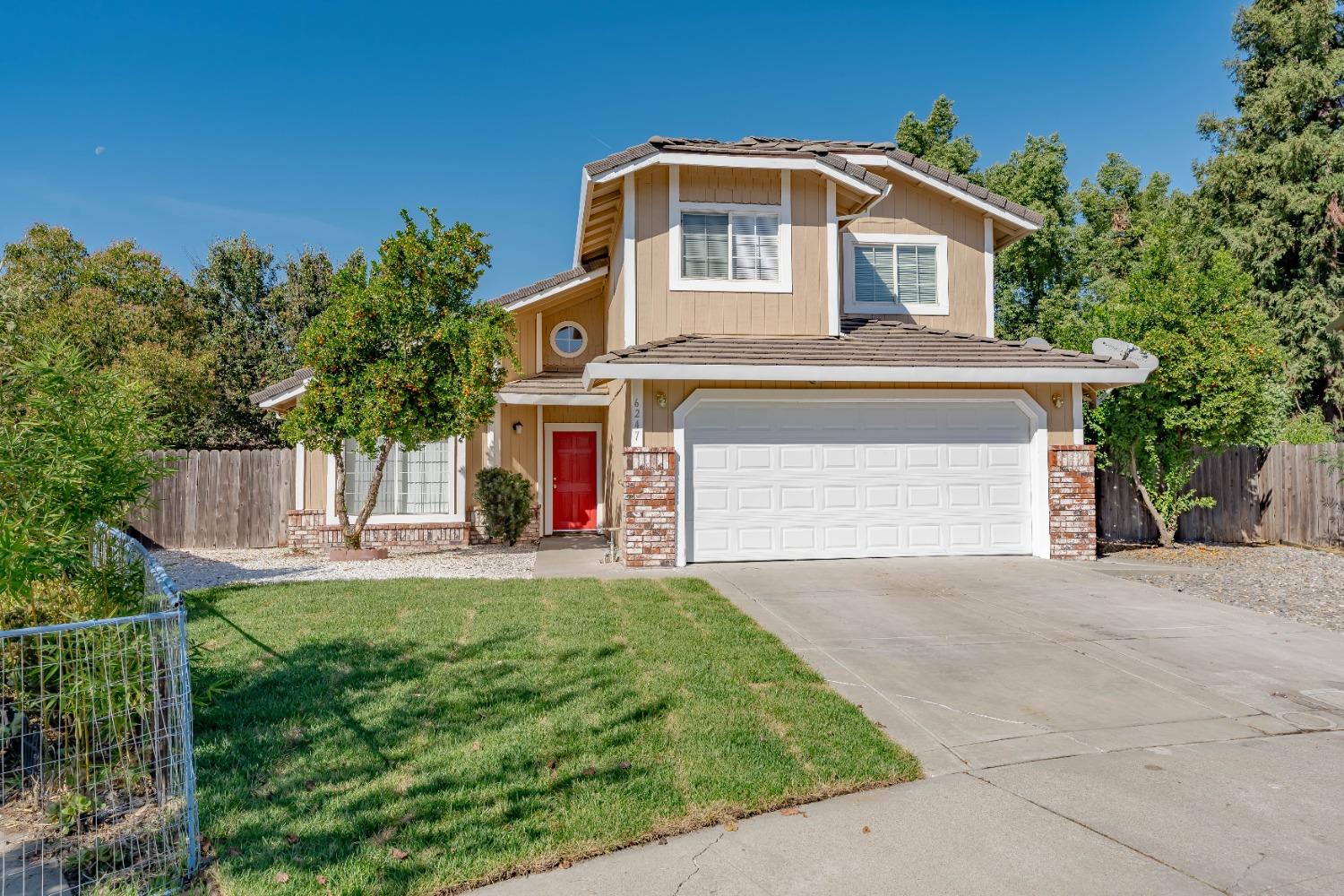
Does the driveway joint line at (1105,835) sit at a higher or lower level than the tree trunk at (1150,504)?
lower

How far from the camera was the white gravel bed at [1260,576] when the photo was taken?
8.65 meters

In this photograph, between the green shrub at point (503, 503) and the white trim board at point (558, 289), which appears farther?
the white trim board at point (558, 289)

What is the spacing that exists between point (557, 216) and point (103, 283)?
1669 cm

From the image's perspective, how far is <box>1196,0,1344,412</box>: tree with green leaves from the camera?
860 inches

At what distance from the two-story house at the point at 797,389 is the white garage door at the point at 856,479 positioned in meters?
0.03

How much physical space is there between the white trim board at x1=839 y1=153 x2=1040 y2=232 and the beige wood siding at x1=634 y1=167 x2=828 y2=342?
90.9 inches

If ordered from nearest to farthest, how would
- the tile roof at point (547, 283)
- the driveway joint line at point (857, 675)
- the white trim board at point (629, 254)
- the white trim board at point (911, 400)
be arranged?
1. the driveway joint line at point (857, 675)
2. the white trim board at point (911, 400)
3. the white trim board at point (629, 254)
4. the tile roof at point (547, 283)

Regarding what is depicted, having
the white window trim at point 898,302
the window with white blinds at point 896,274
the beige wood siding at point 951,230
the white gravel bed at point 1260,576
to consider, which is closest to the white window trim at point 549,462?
the white window trim at point 898,302

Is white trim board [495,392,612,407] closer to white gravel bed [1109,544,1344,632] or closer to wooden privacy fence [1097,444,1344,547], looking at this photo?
white gravel bed [1109,544,1344,632]

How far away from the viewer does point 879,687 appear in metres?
5.70

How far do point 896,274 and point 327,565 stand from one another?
10955 mm

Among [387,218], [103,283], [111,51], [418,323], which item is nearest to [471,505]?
[418,323]

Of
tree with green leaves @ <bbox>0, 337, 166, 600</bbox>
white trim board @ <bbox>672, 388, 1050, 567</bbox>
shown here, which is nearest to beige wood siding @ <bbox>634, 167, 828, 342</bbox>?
white trim board @ <bbox>672, 388, 1050, 567</bbox>

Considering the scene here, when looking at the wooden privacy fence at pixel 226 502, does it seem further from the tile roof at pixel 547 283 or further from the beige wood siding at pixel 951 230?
the beige wood siding at pixel 951 230
